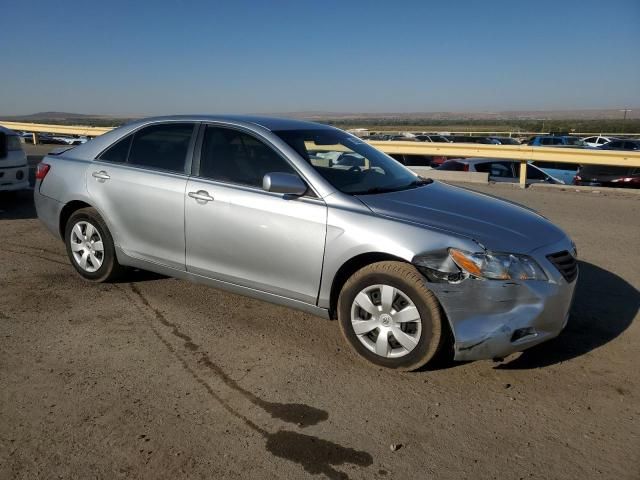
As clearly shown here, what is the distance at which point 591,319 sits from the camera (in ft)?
15.0

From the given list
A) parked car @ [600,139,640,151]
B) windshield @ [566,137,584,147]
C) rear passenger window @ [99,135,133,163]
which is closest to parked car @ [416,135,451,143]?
windshield @ [566,137,584,147]

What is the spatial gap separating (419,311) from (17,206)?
7944 mm

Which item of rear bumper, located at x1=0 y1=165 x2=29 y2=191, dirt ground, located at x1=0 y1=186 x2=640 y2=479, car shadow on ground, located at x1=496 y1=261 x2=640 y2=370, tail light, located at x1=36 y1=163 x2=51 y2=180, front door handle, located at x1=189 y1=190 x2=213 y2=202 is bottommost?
dirt ground, located at x1=0 y1=186 x2=640 y2=479

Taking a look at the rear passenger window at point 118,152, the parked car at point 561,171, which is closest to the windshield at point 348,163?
the rear passenger window at point 118,152

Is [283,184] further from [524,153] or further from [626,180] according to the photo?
[626,180]

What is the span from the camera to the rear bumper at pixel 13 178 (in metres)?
8.62

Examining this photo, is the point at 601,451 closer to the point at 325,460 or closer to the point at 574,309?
the point at 325,460

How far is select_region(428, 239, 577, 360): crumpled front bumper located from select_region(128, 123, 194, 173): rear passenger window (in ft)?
7.92

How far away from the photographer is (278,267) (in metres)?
4.00

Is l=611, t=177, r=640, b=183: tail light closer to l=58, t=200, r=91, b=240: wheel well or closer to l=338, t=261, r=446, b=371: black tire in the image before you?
l=338, t=261, r=446, b=371: black tire

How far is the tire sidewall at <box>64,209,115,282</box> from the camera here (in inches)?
197

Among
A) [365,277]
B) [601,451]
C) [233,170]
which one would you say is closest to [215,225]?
[233,170]

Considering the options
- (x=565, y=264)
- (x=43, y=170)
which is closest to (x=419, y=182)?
(x=565, y=264)

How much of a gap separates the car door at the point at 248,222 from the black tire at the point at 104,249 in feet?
3.11
